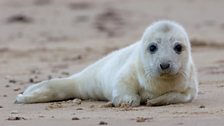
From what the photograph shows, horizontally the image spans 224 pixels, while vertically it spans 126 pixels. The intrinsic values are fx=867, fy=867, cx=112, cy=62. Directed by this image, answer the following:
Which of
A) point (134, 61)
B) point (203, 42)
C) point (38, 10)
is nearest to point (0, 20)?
point (38, 10)

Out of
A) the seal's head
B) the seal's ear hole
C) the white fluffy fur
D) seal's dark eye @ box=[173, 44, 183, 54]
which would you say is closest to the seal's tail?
the white fluffy fur

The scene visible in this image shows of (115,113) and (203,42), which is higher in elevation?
(203,42)

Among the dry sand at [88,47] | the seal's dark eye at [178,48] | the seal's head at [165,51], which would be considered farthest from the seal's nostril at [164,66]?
the dry sand at [88,47]

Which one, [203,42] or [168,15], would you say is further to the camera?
[168,15]

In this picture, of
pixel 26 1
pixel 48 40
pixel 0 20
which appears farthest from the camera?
pixel 26 1

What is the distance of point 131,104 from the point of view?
301 inches

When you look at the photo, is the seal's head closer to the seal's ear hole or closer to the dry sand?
the seal's ear hole

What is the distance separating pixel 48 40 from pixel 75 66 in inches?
163

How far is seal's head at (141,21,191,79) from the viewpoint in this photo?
24.5ft

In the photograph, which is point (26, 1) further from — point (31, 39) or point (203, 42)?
point (203, 42)

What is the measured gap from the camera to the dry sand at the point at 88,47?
6922 mm

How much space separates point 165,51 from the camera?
7.55m

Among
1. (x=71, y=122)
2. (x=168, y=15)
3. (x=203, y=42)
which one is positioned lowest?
(x=71, y=122)

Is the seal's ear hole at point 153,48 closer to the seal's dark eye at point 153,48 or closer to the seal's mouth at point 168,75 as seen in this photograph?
the seal's dark eye at point 153,48
